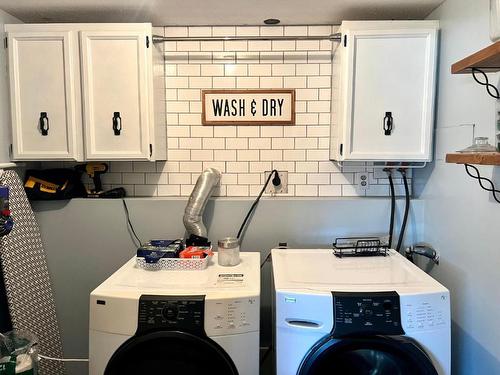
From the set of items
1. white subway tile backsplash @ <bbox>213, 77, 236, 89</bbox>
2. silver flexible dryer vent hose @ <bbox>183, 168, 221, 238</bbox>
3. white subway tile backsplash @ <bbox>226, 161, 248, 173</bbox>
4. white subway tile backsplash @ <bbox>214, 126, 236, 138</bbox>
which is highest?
white subway tile backsplash @ <bbox>213, 77, 236, 89</bbox>

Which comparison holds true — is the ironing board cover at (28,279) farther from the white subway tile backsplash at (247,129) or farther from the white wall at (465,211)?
the white wall at (465,211)

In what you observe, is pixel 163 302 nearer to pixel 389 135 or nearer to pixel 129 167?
pixel 129 167

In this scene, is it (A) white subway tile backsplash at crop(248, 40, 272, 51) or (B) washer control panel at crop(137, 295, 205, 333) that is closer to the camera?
(B) washer control panel at crop(137, 295, 205, 333)

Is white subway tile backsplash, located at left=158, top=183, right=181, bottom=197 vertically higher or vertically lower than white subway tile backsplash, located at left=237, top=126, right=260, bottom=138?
lower

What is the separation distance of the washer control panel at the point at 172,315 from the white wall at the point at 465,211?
122 cm

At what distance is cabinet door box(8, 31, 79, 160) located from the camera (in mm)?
2041

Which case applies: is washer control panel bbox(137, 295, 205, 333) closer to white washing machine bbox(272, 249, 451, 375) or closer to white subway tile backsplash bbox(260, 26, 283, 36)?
white washing machine bbox(272, 249, 451, 375)

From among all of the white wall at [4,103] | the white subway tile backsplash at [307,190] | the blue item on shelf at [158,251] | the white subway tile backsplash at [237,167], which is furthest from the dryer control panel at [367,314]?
the white wall at [4,103]

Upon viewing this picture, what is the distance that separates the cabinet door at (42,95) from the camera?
2.04m

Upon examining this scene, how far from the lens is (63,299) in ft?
7.62

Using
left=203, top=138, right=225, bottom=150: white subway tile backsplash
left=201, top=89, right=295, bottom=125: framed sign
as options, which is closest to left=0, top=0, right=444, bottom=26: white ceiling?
left=201, top=89, right=295, bottom=125: framed sign

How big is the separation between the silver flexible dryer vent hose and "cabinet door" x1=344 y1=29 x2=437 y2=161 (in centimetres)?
81

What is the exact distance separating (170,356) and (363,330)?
2.49 ft

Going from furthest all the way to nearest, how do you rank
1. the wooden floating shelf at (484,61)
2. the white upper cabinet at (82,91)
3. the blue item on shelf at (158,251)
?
the white upper cabinet at (82,91) < the blue item on shelf at (158,251) < the wooden floating shelf at (484,61)
